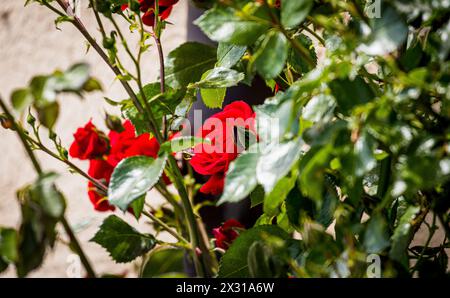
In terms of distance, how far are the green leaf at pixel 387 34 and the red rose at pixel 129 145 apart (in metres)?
0.25

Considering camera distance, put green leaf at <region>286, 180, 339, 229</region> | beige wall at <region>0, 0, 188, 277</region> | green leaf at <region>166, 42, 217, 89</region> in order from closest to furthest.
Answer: green leaf at <region>286, 180, 339, 229</region>, green leaf at <region>166, 42, 217, 89</region>, beige wall at <region>0, 0, 188, 277</region>

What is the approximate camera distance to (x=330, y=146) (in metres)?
0.25

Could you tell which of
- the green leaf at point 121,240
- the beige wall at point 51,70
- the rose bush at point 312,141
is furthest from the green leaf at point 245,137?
the beige wall at point 51,70

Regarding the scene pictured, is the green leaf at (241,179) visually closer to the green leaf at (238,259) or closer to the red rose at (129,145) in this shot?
the green leaf at (238,259)

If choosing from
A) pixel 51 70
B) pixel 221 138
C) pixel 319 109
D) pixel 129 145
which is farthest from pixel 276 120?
pixel 51 70

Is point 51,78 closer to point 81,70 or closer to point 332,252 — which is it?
point 81,70

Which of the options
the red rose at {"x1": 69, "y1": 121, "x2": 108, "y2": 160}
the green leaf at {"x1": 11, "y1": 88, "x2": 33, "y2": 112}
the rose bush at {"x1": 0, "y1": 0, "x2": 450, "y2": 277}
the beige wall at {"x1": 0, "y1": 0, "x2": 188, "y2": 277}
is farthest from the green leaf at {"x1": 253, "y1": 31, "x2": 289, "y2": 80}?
the beige wall at {"x1": 0, "y1": 0, "x2": 188, "y2": 277}

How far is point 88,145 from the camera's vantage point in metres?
0.57

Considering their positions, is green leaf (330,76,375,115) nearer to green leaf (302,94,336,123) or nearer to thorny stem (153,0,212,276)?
green leaf (302,94,336,123)

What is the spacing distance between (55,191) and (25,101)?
38 mm

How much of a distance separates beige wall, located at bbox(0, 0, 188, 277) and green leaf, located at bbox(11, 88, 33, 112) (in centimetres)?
69

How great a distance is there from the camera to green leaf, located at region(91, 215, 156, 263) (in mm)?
444

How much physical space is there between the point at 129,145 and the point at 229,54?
0.14 m

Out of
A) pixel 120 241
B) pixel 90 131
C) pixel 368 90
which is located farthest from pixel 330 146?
pixel 90 131
